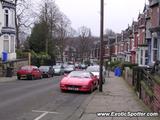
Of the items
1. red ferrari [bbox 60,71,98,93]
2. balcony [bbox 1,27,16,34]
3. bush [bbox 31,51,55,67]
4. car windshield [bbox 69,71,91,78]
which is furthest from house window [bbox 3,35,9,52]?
red ferrari [bbox 60,71,98,93]

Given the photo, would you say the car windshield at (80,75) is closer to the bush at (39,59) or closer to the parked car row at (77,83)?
the parked car row at (77,83)

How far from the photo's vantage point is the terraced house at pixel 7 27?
45.7 metres

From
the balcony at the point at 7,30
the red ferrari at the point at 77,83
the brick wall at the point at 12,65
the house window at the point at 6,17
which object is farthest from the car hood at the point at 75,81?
the house window at the point at 6,17

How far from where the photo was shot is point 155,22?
32406 millimetres

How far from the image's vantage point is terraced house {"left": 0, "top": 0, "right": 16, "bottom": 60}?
45659mm

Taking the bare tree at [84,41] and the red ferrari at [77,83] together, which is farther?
→ the bare tree at [84,41]

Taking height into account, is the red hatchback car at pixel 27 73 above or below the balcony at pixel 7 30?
below

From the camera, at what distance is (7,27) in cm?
4678

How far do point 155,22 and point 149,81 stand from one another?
1808cm

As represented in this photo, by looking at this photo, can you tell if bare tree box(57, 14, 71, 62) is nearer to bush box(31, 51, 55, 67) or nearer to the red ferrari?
bush box(31, 51, 55, 67)

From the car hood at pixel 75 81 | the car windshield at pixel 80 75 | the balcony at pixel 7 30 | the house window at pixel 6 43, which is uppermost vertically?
the balcony at pixel 7 30

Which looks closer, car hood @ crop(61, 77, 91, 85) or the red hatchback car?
car hood @ crop(61, 77, 91, 85)

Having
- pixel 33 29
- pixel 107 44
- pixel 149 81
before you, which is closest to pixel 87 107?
pixel 149 81

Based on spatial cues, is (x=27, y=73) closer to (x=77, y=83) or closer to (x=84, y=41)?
(x=77, y=83)
